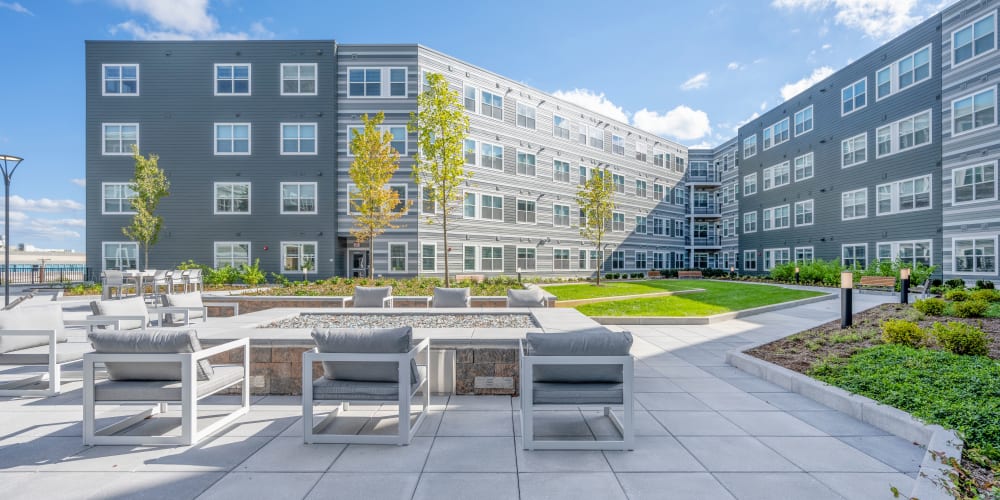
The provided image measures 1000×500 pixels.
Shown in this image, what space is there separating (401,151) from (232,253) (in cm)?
1031

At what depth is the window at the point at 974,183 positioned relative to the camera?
60.0ft

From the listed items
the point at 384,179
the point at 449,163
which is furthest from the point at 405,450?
the point at 384,179

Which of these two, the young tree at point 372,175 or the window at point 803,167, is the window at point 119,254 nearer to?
the young tree at point 372,175

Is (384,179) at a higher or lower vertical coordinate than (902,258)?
higher

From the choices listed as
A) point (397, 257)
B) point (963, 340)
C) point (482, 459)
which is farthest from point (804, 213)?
point (482, 459)

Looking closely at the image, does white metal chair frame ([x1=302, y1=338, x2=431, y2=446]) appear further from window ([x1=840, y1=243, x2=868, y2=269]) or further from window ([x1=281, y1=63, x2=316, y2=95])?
window ([x1=840, y1=243, x2=868, y2=269])

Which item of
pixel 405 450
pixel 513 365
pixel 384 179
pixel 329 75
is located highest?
pixel 329 75

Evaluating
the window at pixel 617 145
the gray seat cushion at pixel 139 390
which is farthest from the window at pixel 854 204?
the gray seat cushion at pixel 139 390

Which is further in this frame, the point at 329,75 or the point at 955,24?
the point at 329,75

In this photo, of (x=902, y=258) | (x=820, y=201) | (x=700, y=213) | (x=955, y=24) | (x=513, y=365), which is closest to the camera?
(x=513, y=365)

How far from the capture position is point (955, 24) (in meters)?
19.5

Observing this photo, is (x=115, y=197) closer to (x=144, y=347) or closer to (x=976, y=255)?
(x=144, y=347)

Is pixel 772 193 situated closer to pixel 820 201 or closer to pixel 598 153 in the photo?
pixel 820 201

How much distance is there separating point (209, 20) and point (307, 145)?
8.35 metres
